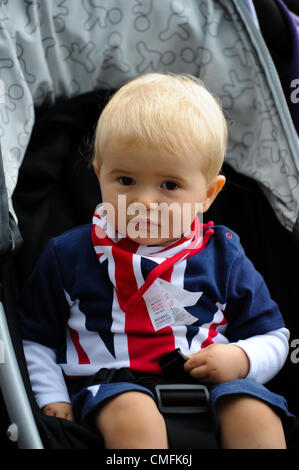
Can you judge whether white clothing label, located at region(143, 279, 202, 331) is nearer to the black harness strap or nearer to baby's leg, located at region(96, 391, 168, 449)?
the black harness strap

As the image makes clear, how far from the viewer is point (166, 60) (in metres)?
1.67

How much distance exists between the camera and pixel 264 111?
1614 millimetres

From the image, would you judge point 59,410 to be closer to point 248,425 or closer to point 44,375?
point 44,375

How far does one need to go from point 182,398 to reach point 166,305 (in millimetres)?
213

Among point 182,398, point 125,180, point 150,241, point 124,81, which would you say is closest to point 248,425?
point 182,398

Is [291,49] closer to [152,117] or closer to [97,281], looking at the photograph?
[152,117]

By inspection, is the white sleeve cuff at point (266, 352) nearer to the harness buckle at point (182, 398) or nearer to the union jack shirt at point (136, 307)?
the union jack shirt at point (136, 307)

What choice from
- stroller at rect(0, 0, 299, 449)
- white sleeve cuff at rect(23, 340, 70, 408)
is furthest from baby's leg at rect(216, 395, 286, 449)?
white sleeve cuff at rect(23, 340, 70, 408)

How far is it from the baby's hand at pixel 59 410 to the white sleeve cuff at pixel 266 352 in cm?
39

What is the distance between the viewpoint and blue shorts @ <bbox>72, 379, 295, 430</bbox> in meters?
1.21

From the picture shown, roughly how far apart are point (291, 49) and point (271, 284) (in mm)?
617

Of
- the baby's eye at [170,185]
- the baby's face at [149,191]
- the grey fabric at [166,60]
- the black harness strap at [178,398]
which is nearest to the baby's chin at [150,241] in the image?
the baby's face at [149,191]

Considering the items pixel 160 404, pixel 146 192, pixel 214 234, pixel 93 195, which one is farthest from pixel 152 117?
pixel 160 404

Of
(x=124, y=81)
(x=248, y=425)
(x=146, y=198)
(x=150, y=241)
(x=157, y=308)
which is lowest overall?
(x=248, y=425)
